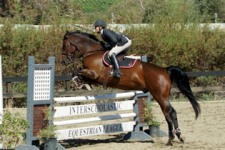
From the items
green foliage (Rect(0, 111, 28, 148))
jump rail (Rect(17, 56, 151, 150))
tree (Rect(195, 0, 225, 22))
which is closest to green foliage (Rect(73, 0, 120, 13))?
tree (Rect(195, 0, 225, 22))

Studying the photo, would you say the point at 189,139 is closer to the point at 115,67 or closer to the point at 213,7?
the point at 115,67

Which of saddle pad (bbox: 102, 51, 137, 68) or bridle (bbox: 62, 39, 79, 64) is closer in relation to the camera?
saddle pad (bbox: 102, 51, 137, 68)

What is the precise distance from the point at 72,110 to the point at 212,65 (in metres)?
11.3

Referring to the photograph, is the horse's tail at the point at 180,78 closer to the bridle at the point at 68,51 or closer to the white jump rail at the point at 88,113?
the white jump rail at the point at 88,113

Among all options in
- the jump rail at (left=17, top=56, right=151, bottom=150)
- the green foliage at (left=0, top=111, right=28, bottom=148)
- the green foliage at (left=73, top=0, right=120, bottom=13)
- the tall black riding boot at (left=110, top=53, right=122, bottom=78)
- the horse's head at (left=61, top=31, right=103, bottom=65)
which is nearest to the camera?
the green foliage at (left=0, top=111, right=28, bottom=148)

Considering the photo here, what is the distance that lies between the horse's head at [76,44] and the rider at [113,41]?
1.33 feet

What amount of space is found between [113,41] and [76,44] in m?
0.83

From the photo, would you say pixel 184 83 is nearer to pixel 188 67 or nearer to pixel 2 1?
pixel 188 67

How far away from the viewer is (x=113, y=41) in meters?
9.63

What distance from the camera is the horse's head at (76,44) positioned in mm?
10055

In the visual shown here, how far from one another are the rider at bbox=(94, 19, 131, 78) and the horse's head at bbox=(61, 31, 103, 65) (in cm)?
41

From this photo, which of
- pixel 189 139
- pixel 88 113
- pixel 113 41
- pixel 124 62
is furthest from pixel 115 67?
pixel 189 139

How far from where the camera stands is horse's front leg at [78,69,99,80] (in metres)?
9.61

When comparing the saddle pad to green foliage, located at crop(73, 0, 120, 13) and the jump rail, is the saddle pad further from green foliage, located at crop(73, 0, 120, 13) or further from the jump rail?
green foliage, located at crop(73, 0, 120, 13)
